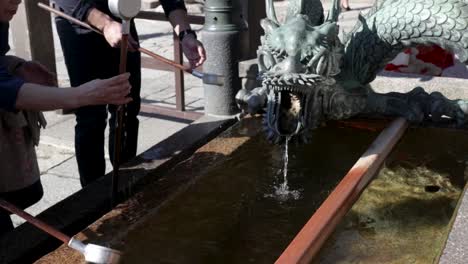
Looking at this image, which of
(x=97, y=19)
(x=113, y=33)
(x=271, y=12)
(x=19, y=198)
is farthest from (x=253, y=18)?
(x=19, y=198)

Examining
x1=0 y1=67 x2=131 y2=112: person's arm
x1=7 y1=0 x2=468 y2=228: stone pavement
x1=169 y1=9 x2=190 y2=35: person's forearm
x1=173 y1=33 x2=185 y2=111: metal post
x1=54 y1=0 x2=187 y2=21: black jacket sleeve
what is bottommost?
x1=7 y1=0 x2=468 y2=228: stone pavement

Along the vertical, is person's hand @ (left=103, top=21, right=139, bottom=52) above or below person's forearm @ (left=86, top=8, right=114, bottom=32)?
below

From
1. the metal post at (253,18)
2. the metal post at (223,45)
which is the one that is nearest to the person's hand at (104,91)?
the metal post at (223,45)

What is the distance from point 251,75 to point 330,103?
1.00 metres

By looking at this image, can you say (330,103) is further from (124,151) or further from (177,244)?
(124,151)

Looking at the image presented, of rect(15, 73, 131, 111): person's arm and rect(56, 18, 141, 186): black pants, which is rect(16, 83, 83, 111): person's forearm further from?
rect(56, 18, 141, 186): black pants

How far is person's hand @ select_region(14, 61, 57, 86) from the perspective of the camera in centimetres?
254

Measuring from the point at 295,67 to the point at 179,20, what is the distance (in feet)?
3.68

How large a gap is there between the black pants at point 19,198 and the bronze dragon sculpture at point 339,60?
107 centimetres

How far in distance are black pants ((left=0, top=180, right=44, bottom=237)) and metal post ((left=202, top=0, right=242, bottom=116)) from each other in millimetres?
1595

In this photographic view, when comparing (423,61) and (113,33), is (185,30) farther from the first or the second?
(423,61)

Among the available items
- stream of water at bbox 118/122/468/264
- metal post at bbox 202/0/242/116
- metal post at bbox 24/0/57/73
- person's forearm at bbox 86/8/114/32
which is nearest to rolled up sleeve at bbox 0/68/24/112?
stream of water at bbox 118/122/468/264

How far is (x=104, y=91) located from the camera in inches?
85.7

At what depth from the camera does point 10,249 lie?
7.73ft
